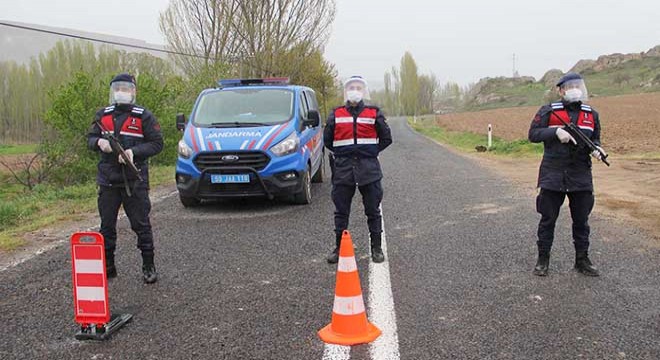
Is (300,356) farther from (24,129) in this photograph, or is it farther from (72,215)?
(24,129)

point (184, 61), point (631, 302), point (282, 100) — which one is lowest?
point (631, 302)

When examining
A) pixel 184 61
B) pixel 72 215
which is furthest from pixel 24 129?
pixel 72 215

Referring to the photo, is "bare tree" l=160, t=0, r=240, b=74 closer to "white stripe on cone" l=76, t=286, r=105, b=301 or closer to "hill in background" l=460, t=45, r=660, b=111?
"white stripe on cone" l=76, t=286, r=105, b=301

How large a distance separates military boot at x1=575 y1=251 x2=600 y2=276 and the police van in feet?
13.9

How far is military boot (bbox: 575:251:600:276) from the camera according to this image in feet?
16.0

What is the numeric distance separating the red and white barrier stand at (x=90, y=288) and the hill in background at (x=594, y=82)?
81.7 meters

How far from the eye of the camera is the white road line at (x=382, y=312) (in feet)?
11.1

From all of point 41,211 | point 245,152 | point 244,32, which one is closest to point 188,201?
point 245,152

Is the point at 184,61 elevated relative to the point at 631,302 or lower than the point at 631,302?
elevated

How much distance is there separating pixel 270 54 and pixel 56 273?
2334 centimetres

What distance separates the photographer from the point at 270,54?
27.3 metres

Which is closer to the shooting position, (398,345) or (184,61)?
(398,345)

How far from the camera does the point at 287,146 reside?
808 centimetres

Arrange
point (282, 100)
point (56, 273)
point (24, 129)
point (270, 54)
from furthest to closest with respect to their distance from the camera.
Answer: point (24, 129) → point (270, 54) → point (282, 100) → point (56, 273)
